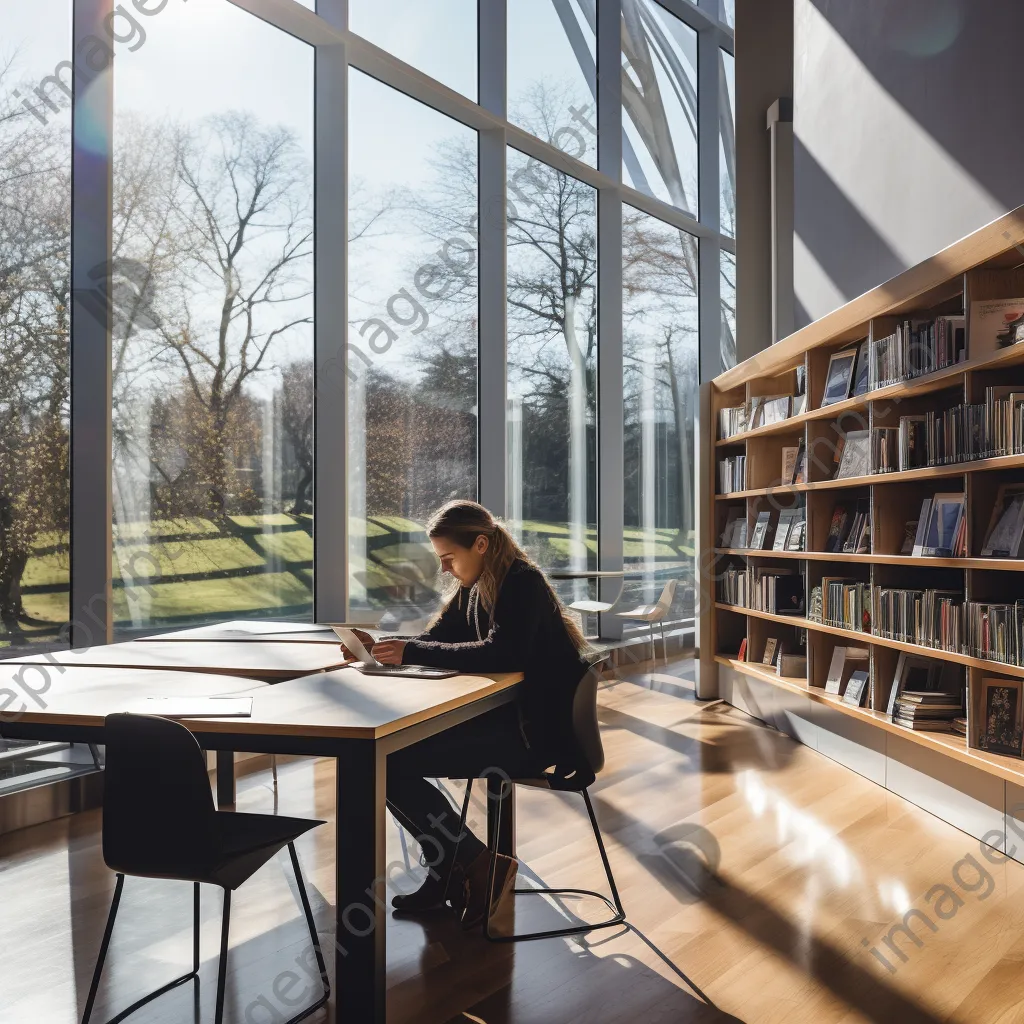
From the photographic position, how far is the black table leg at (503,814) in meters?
3.12

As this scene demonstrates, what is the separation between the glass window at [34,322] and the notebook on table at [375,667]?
6.39ft

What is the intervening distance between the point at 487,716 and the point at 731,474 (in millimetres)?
3844

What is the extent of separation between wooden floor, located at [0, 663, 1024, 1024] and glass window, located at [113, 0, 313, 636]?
145cm

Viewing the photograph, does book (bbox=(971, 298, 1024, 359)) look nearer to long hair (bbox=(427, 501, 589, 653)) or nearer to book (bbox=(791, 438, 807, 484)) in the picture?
book (bbox=(791, 438, 807, 484))

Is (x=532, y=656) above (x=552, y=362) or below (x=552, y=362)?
below

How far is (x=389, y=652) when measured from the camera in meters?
2.97

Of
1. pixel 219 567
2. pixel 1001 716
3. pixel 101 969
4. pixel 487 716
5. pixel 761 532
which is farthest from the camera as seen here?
pixel 761 532

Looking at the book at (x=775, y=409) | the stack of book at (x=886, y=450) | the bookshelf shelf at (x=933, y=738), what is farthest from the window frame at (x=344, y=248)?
the stack of book at (x=886, y=450)

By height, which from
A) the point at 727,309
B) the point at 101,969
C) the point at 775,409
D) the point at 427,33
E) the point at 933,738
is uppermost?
the point at 427,33

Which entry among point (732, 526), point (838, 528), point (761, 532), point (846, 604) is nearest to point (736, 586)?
point (732, 526)

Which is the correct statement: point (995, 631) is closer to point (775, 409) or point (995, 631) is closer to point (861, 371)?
point (861, 371)

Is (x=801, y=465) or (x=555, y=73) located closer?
(x=801, y=465)

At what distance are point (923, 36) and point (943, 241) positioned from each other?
1.11 meters

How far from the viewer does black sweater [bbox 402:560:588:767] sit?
2848 mm
